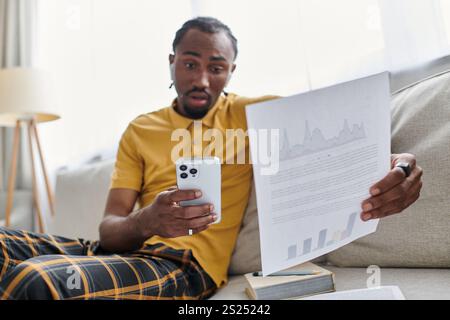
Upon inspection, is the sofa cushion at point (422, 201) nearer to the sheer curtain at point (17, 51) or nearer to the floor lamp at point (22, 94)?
the floor lamp at point (22, 94)

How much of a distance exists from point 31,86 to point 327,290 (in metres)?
1.60

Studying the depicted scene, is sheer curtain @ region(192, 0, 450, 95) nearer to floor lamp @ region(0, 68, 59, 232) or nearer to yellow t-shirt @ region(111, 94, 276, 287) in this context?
yellow t-shirt @ region(111, 94, 276, 287)

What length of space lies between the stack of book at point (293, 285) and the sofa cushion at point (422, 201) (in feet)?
0.60

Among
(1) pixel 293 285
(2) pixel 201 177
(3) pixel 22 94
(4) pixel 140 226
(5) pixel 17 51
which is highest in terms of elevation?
(5) pixel 17 51

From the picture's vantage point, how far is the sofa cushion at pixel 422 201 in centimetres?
87

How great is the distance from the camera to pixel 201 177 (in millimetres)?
737

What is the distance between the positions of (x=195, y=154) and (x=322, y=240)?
0.46 m

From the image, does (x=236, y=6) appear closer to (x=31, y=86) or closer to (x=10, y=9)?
(x=31, y=86)

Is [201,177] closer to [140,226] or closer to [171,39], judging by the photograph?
[140,226]

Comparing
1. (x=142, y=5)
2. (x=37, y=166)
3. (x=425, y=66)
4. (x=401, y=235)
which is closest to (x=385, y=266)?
(x=401, y=235)

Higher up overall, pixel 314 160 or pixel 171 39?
pixel 171 39

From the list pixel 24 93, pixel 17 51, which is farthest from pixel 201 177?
pixel 17 51

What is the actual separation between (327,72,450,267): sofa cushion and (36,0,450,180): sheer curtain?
0.29 metres

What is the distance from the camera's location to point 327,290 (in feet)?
2.68
